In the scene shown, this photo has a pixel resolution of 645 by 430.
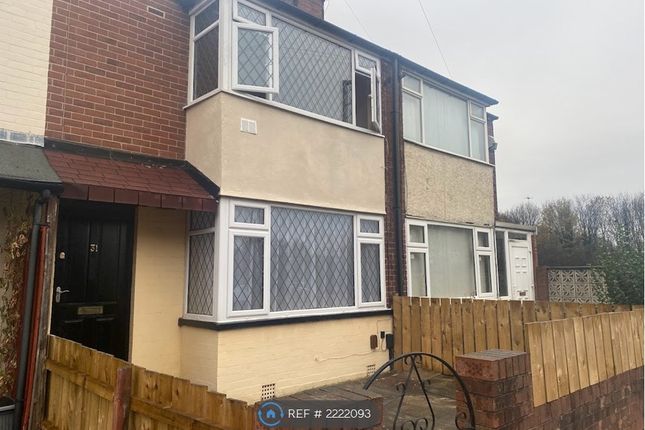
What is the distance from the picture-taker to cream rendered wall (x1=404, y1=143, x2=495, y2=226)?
8.69 metres

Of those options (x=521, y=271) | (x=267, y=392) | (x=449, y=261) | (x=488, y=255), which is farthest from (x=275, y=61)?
(x=521, y=271)

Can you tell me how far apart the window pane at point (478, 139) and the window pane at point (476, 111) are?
168 millimetres

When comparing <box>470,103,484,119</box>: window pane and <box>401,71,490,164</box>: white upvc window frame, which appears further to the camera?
<box>470,103,484,119</box>: window pane

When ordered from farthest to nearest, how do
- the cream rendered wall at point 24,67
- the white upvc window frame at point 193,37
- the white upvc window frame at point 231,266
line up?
1. the white upvc window frame at point 193,37
2. the white upvc window frame at point 231,266
3. the cream rendered wall at point 24,67

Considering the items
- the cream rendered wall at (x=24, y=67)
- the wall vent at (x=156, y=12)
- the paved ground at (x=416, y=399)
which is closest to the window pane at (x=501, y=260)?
Result: the paved ground at (x=416, y=399)

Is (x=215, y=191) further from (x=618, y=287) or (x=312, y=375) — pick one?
(x=618, y=287)

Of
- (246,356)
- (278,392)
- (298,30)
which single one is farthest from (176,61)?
(278,392)

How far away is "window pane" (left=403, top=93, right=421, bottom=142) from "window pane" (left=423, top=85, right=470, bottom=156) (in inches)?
7.1

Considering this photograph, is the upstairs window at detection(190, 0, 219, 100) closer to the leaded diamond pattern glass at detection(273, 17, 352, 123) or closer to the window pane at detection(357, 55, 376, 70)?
the leaded diamond pattern glass at detection(273, 17, 352, 123)

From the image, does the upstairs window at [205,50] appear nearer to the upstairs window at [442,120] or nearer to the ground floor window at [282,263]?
the ground floor window at [282,263]

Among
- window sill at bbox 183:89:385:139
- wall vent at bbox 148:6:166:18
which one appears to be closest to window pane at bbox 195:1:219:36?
wall vent at bbox 148:6:166:18

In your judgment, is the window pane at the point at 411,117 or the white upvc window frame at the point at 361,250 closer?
the white upvc window frame at the point at 361,250

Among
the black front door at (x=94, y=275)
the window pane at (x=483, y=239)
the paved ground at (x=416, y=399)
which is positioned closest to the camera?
the paved ground at (x=416, y=399)

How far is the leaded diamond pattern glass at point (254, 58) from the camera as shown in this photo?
6.21m
